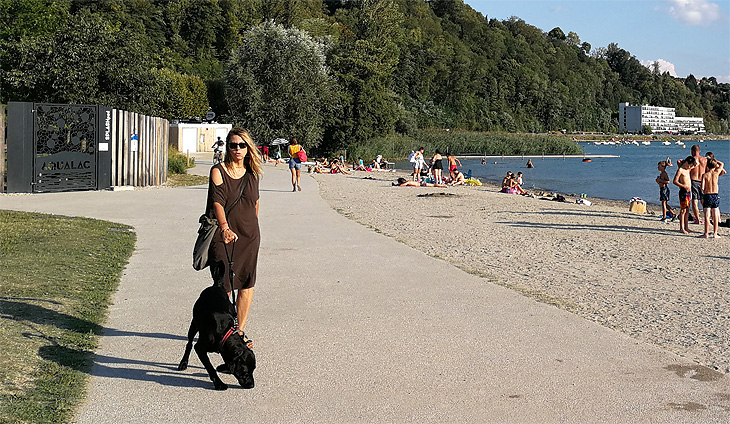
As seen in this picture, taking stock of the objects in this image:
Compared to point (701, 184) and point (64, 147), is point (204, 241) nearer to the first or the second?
point (701, 184)

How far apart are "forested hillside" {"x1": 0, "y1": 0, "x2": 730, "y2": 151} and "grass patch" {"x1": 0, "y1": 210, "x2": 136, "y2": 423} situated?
28156 millimetres

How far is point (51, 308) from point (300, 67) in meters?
47.9

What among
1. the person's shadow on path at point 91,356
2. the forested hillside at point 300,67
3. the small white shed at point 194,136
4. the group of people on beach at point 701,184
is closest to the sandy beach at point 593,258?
the group of people on beach at point 701,184

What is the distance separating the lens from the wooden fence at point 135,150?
21.8m

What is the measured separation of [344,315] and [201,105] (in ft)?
229

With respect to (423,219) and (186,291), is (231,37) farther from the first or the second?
(186,291)

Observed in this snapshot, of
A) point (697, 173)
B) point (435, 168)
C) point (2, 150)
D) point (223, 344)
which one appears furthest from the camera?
point (435, 168)

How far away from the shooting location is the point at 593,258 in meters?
12.4

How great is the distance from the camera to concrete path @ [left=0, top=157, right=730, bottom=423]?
4.82 m

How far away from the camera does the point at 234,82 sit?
53719 mm

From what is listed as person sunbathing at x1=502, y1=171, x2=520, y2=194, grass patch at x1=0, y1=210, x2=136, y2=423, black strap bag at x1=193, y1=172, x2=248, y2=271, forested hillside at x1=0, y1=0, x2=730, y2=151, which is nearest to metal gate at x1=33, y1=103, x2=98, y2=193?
grass patch at x1=0, y1=210, x2=136, y2=423

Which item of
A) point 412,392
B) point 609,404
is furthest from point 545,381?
point 412,392

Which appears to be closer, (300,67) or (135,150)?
(135,150)

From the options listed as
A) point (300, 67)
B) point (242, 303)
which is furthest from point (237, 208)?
point (300, 67)
